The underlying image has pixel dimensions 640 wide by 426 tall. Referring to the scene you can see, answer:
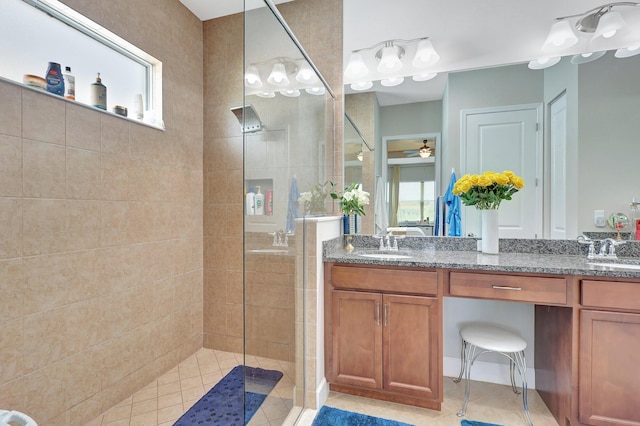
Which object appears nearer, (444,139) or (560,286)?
(560,286)

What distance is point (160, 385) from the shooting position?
216cm

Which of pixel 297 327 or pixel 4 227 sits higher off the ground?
pixel 4 227

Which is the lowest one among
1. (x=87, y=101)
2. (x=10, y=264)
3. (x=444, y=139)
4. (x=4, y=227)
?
(x=10, y=264)

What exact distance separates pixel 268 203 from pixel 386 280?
2.89 ft

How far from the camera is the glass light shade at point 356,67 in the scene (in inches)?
91.4

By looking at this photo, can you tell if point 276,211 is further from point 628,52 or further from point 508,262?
point 628,52

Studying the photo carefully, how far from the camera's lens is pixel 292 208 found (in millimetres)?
1543

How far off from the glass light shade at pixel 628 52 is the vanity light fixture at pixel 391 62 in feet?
3.49

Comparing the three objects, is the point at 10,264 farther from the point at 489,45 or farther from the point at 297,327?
the point at 489,45

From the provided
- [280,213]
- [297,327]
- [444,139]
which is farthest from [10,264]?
[444,139]

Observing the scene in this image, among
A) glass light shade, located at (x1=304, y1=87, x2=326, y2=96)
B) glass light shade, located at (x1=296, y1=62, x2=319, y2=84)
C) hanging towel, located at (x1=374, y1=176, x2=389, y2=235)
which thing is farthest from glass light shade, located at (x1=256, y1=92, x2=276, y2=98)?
hanging towel, located at (x1=374, y1=176, x2=389, y2=235)

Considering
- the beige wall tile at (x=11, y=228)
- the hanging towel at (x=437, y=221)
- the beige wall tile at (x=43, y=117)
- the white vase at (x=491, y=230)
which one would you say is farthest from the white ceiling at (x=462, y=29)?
the beige wall tile at (x=11, y=228)

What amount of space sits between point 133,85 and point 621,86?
323 cm

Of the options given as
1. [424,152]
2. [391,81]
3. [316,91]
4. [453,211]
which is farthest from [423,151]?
[316,91]
